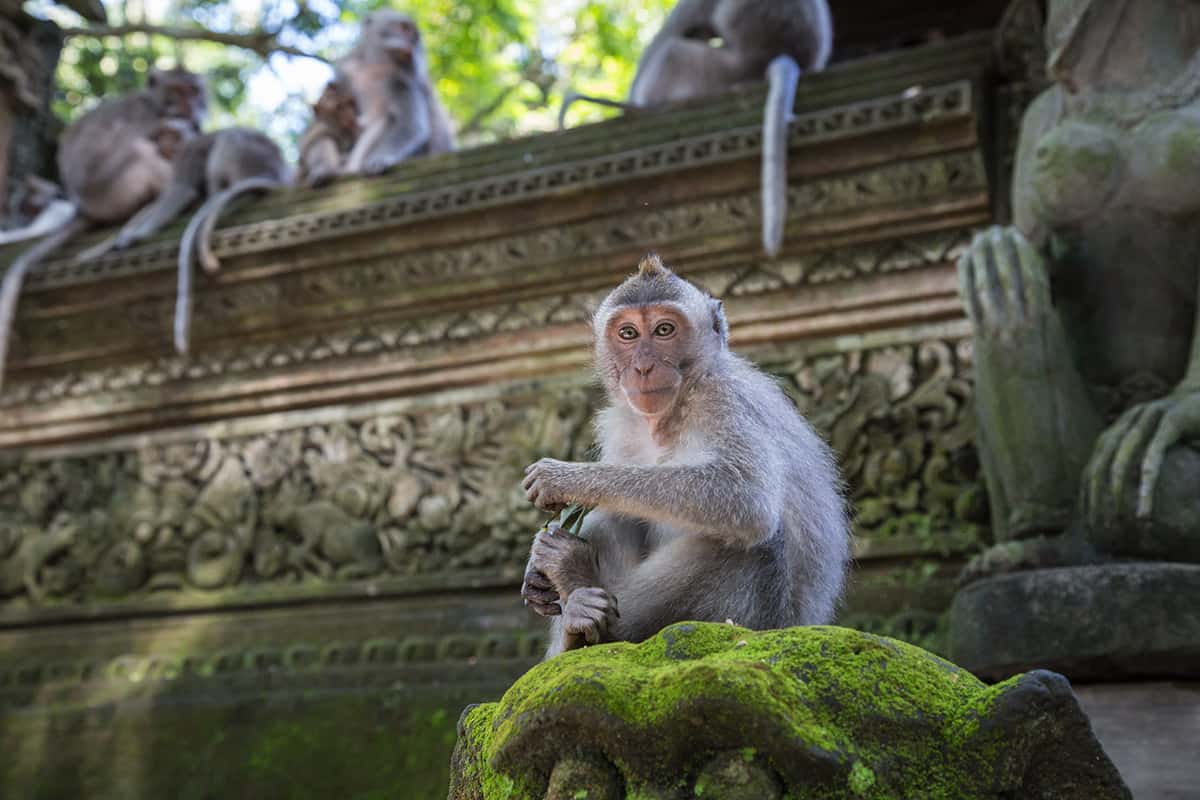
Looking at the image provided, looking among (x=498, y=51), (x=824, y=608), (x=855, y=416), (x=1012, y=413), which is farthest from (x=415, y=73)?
(x=498, y=51)

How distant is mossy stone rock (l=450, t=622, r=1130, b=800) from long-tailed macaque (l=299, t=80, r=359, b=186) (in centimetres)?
582

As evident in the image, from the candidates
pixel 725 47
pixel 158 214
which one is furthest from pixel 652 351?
pixel 158 214

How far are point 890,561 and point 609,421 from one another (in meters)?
2.08

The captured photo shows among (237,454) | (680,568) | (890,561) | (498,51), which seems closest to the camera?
(680,568)

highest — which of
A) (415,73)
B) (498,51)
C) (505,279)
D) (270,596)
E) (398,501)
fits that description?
(498,51)

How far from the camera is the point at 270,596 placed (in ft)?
18.3

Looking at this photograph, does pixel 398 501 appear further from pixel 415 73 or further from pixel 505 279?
pixel 415 73

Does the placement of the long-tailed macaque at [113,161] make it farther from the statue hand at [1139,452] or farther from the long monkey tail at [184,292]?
the statue hand at [1139,452]

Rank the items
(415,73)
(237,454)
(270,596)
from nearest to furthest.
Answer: (270,596) → (237,454) → (415,73)

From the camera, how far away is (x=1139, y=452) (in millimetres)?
3570

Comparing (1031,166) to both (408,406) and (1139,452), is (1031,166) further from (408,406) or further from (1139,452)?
(408,406)

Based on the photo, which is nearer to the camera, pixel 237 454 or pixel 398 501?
pixel 398 501

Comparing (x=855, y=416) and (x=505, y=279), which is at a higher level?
(x=505, y=279)

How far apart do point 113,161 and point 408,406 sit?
3.16 meters
